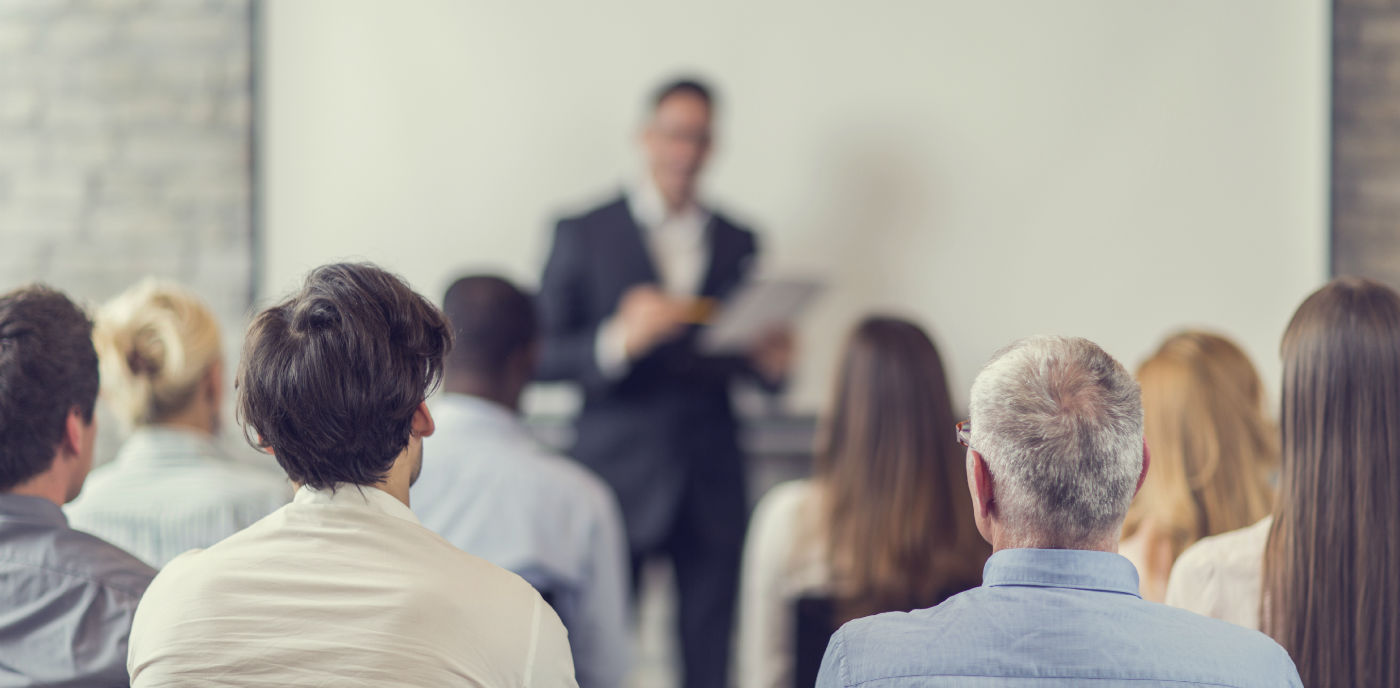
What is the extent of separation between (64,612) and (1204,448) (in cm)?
161

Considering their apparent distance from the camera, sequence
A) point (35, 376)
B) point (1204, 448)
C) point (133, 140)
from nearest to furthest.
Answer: point (35, 376), point (1204, 448), point (133, 140)

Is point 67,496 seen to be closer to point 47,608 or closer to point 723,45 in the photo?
point 47,608

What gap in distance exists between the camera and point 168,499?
74.6 inches

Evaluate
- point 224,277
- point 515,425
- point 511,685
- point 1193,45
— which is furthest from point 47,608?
point 1193,45

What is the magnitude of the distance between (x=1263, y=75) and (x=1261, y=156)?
0.23 metres

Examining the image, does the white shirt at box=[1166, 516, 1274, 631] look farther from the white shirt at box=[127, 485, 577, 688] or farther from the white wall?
the white wall

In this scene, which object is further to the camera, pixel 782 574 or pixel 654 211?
pixel 654 211

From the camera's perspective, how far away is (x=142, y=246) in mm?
3715

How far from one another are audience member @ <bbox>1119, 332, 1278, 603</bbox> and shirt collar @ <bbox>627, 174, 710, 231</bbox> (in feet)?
5.18

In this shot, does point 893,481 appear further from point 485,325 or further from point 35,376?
point 35,376

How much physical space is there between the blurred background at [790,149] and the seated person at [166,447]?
1.37m

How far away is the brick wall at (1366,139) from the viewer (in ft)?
11.1

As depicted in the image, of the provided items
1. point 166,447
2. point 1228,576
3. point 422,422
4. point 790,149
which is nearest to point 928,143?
point 790,149

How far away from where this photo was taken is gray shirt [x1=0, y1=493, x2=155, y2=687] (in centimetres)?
130
